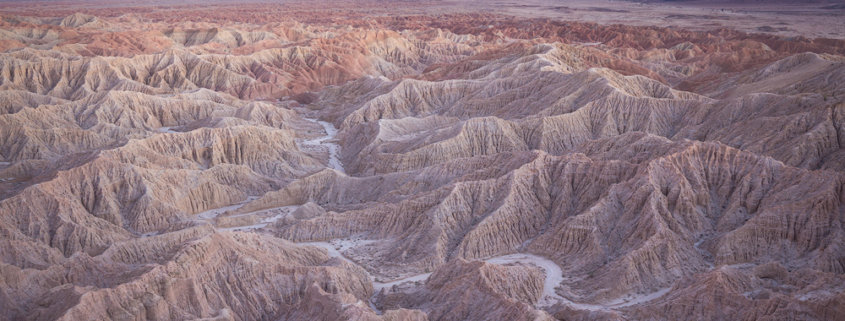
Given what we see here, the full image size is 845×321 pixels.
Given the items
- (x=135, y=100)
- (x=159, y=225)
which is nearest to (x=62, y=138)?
(x=135, y=100)

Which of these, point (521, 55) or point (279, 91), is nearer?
point (521, 55)

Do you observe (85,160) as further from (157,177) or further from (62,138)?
(62,138)

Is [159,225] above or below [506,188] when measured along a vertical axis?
below

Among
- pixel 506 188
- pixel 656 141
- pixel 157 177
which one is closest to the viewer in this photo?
pixel 506 188

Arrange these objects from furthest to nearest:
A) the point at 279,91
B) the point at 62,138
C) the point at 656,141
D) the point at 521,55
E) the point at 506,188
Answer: the point at 279,91 < the point at 521,55 < the point at 62,138 < the point at 656,141 < the point at 506,188

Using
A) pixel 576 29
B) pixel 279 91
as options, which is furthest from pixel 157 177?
pixel 576 29

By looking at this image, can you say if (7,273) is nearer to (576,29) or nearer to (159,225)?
(159,225)
